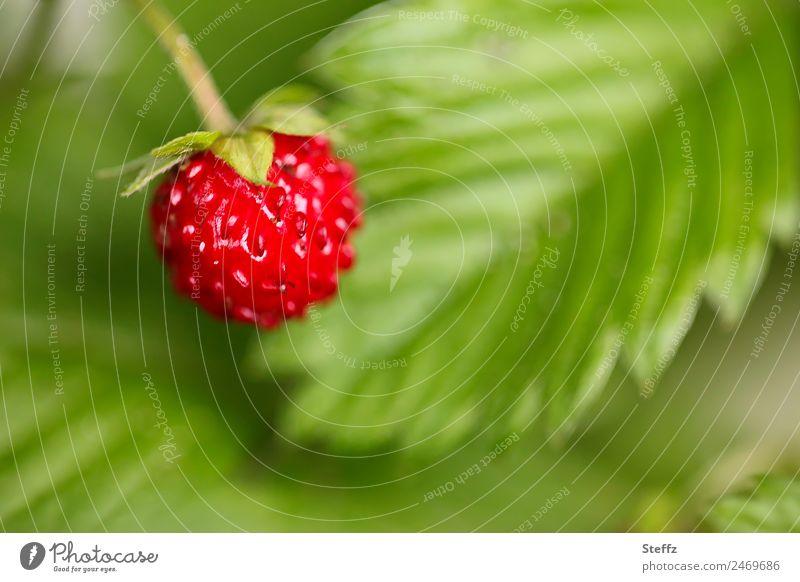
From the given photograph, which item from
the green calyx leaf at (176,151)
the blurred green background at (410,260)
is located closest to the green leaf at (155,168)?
the green calyx leaf at (176,151)

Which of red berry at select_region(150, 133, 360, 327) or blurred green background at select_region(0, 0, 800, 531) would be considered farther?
blurred green background at select_region(0, 0, 800, 531)

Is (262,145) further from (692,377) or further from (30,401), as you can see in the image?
(692,377)

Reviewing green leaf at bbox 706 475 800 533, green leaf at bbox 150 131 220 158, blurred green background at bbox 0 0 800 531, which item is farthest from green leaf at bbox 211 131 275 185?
green leaf at bbox 706 475 800 533

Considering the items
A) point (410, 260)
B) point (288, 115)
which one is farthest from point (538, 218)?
point (288, 115)
